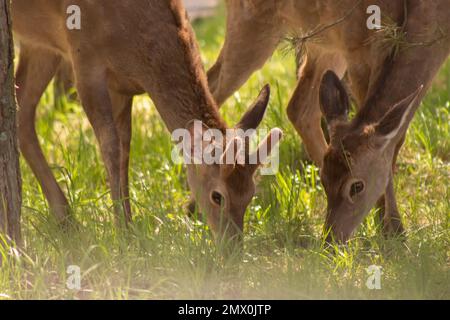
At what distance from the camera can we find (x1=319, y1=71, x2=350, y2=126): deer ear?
670cm

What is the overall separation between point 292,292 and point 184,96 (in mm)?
1781

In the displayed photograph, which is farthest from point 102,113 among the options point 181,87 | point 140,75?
point 181,87

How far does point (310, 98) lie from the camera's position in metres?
8.32

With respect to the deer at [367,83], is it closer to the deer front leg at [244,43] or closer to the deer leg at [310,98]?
the deer front leg at [244,43]

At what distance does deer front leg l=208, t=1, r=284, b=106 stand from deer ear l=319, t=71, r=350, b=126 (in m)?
1.39

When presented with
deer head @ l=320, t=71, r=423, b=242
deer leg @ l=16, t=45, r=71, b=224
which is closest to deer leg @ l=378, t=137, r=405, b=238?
Result: deer head @ l=320, t=71, r=423, b=242

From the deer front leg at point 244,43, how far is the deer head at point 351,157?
1419 millimetres

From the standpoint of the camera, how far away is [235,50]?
8164 mm

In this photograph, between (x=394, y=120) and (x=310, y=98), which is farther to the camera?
(x=310, y=98)

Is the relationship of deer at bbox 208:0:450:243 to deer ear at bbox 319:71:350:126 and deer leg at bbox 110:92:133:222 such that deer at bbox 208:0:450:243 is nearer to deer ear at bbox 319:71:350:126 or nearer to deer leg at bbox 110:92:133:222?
deer ear at bbox 319:71:350:126

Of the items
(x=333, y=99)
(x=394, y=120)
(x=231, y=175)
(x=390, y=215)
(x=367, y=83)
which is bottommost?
(x=390, y=215)

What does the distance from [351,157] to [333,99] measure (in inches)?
16.6

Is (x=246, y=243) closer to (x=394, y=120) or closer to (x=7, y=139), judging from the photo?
(x=394, y=120)

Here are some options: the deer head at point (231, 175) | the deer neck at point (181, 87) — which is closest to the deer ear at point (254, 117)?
the deer head at point (231, 175)
